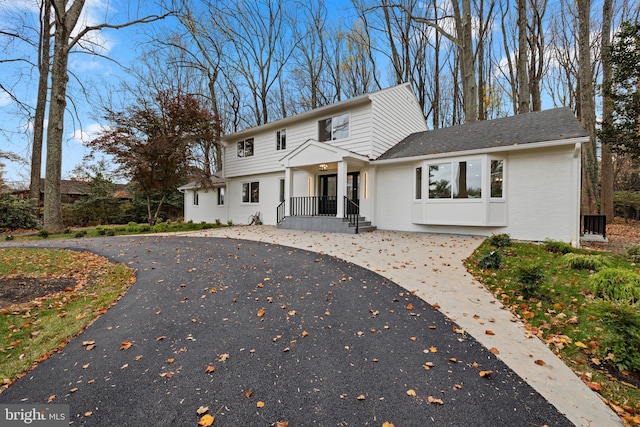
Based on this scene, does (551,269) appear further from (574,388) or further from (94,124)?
(94,124)

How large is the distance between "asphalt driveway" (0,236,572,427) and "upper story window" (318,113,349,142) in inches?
363

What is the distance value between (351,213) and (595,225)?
913 cm

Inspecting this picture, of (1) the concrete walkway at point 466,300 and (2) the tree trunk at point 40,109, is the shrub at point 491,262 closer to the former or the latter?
(1) the concrete walkway at point 466,300

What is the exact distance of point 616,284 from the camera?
11.4 ft

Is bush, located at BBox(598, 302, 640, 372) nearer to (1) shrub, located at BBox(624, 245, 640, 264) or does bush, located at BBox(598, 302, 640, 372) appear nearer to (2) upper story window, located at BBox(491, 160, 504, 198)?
(1) shrub, located at BBox(624, 245, 640, 264)

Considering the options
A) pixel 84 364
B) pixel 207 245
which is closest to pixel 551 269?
pixel 84 364

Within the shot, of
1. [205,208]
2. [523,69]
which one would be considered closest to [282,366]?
[523,69]

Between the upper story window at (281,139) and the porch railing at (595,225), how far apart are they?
521 inches

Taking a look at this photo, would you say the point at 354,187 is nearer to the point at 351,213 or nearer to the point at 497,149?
the point at 351,213

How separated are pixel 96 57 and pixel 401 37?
63.0ft

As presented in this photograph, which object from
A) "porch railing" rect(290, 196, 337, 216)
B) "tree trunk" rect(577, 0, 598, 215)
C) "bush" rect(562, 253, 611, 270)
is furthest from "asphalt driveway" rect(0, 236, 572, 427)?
"tree trunk" rect(577, 0, 598, 215)

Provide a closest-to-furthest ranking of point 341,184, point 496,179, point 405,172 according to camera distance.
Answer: point 496,179 → point 341,184 → point 405,172

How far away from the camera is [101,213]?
61.7ft

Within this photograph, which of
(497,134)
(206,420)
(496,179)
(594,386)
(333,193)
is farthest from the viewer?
(333,193)
